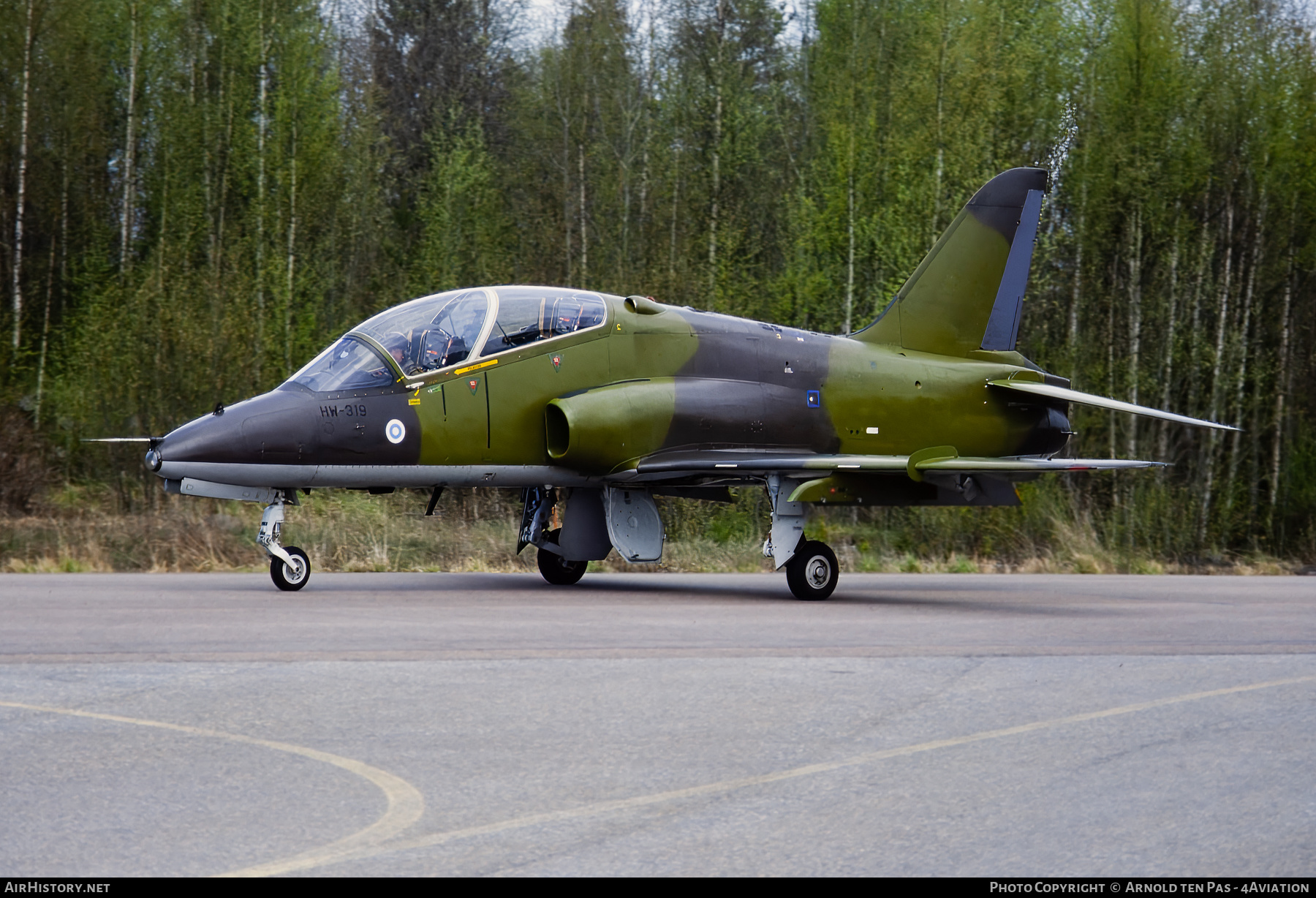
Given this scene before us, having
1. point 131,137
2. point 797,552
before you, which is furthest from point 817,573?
point 131,137

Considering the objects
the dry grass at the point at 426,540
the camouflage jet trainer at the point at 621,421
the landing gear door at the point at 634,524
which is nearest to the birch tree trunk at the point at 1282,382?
the dry grass at the point at 426,540

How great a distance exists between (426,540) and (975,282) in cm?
755

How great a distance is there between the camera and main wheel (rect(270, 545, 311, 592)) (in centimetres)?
1161

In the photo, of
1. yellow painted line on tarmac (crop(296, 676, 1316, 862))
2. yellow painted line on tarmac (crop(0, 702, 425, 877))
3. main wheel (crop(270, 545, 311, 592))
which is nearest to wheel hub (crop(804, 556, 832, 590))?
main wheel (crop(270, 545, 311, 592))

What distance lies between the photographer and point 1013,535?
2183cm

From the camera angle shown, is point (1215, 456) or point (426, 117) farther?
point (426, 117)

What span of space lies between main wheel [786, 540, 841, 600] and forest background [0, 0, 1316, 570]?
871cm

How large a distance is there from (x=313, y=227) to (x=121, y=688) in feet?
79.3

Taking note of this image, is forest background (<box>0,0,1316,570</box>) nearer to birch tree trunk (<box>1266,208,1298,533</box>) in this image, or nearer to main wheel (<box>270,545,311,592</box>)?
birch tree trunk (<box>1266,208,1298,533</box>)

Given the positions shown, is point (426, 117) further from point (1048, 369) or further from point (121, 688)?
point (121, 688)

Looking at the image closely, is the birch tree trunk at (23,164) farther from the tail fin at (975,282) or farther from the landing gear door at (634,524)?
the tail fin at (975,282)

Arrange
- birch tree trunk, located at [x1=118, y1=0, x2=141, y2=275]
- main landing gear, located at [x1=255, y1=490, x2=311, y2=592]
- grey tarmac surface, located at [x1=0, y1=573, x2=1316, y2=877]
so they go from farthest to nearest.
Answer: birch tree trunk, located at [x1=118, y1=0, x2=141, y2=275] < main landing gear, located at [x1=255, y1=490, x2=311, y2=592] < grey tarmac surface, located at [x1=0, y1=573, x2=1316, y2=877]

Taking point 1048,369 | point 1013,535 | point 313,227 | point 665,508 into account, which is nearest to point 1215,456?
point 1048,369

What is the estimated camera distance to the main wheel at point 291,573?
11609 mm
